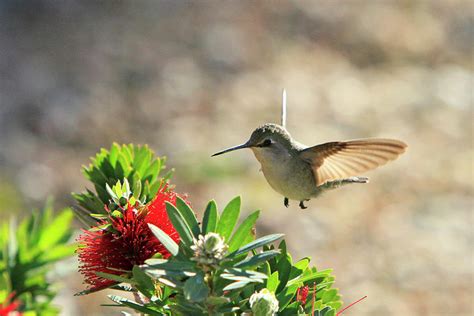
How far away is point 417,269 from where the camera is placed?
14.1ft

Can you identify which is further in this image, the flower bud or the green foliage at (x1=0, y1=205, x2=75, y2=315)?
the green foliage at (x1=0, y1=205, x2=75, y2=315)

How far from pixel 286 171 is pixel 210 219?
0.84m

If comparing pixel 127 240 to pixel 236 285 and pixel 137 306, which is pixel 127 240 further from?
pixel 236 285

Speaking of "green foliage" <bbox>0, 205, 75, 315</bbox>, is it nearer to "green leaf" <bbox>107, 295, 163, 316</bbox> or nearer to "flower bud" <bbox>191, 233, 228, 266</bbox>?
"green leaf" <bbox>107, 295, 163, 316</bbox>

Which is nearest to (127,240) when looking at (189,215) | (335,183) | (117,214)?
(117,214)

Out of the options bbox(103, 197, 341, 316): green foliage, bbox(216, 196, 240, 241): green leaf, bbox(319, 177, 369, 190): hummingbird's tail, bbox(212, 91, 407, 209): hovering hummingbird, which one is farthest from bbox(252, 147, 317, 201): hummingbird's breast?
bbox(216, 196, 240, 241): green leaf

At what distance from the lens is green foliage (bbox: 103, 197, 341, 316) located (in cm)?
98

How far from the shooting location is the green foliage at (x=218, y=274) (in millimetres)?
982

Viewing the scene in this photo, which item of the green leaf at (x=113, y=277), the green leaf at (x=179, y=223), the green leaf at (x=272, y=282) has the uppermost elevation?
the green leaf at (x=179, y=223)

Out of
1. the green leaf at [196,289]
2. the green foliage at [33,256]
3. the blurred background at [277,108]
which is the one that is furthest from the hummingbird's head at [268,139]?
the blurred background at [277,108]

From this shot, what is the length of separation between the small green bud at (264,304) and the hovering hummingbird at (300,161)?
2.44ft

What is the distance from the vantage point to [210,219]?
107cm

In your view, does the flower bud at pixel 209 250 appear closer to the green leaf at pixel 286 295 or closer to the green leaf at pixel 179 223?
the green leaf at pixel 179 223

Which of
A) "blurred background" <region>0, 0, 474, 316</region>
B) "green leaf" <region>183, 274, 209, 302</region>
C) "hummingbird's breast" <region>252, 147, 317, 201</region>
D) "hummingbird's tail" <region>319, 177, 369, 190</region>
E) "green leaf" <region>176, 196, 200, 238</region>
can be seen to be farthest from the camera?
"blurred background" <region>0, 0, 474, 316</region>
